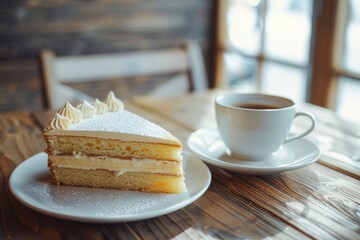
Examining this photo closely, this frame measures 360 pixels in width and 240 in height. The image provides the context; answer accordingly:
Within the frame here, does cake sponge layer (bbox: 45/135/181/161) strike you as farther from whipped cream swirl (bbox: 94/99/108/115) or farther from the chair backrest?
the chair backrest

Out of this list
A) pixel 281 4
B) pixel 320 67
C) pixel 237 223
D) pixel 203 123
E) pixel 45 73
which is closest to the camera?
pixel 237 223

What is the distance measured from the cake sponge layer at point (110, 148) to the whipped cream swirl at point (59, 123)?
19mm

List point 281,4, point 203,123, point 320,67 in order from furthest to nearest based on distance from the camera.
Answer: point 281,4, point 320,67, point 203,123

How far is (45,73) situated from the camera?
1474 millimetres

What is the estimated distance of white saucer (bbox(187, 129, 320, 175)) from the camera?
2.87 ft

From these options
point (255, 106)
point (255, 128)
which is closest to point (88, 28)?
point (255, 106)

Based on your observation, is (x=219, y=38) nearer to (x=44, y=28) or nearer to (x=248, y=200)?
(x=44, y=28)

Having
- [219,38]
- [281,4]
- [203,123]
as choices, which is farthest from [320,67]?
[203,123]

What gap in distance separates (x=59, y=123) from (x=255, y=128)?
37 cm

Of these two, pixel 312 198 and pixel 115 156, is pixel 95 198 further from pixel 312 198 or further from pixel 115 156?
pixel 312 198

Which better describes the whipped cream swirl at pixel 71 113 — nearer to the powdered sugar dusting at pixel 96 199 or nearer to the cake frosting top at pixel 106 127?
the cake frosting top at pixel 106 127

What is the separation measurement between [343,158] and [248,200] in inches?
12.9

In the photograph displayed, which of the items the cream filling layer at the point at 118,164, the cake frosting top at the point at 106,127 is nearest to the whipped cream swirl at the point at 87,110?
the cake frosting top at the point at 106,127

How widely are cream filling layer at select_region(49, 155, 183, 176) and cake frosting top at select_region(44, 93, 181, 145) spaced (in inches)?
1.6
